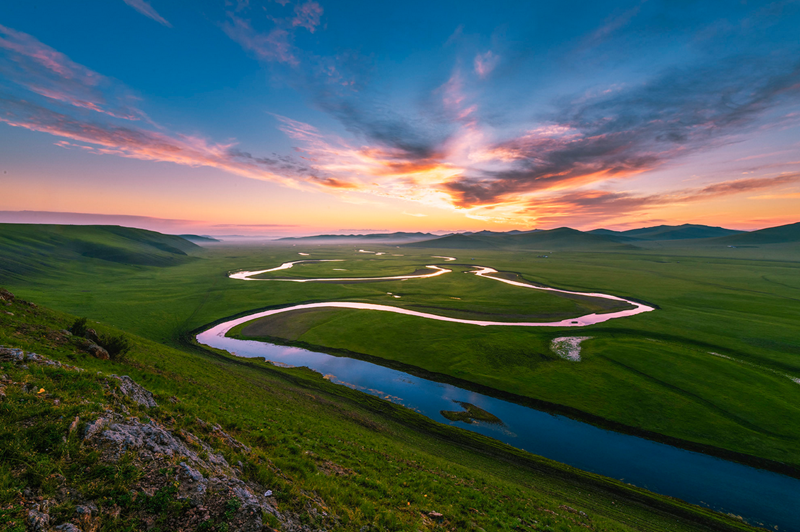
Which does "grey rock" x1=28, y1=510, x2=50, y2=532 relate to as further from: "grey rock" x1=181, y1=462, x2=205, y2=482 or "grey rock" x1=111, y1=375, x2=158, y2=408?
"grey rock" x1=111, y1=375, x2=158, y2=408

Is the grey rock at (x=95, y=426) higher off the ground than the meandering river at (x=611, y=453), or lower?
higher

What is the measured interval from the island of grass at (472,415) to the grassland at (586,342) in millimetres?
6597

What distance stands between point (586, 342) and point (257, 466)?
67074 mm

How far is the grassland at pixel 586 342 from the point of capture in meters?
36.6

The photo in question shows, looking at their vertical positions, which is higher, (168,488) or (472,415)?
(168,488)

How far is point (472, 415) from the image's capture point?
37.0 meters

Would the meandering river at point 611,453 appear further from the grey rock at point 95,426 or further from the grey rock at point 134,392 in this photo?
the grey rock at point 95,426

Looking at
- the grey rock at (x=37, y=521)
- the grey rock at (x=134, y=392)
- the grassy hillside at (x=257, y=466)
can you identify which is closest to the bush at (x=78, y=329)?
the grassy hillside at (x=257, y=466)

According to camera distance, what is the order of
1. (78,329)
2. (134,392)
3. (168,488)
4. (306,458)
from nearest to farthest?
(168,488), (134,392), (306,458), (78,329)

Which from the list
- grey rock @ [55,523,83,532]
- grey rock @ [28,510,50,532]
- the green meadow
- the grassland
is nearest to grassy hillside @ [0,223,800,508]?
the grassland

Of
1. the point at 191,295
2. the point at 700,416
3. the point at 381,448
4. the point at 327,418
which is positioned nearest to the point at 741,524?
the point at 700,416

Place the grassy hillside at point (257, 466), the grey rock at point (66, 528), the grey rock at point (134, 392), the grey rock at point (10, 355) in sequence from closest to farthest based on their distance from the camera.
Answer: the grey rock at point (66, 528) → the grassy hillside at point (257, 466) → the grey rock at point (10, 355) → the grey rock at point (134, 392)

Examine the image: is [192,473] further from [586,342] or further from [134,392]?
[586,342]

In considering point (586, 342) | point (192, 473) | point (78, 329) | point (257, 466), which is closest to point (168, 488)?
point (192, 473)
